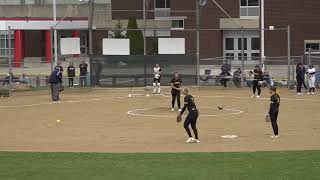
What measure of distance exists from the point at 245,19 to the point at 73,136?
41235 mm

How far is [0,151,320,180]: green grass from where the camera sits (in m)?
12.8

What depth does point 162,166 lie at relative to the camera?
1442cm

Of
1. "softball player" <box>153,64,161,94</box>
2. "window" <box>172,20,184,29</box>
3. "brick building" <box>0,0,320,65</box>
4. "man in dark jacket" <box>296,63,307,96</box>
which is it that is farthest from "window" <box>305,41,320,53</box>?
"softball player" <box>153,64,161,94</box>

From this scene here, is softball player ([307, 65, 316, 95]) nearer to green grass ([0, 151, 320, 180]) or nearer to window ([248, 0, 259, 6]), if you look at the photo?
green grass ([0, 151, 320, 180])

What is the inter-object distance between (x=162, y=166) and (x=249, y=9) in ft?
157

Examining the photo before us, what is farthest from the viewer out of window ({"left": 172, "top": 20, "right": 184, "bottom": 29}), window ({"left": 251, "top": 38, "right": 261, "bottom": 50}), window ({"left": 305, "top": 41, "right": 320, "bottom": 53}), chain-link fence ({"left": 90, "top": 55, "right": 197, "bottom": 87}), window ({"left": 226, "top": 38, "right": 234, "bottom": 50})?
window ({"left": 172, "top": 20, "right": 184, "bottom": 29})

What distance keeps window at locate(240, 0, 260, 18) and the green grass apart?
45.0m

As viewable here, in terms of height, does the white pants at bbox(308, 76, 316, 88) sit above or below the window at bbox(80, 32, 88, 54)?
below

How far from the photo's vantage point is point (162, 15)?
63.9 meters

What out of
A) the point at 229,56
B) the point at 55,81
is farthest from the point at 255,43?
the point at 55,81

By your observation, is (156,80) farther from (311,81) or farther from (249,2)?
(249,2)

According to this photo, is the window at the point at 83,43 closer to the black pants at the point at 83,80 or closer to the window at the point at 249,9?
the window at the point at 249,9

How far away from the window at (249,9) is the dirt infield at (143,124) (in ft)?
81.3

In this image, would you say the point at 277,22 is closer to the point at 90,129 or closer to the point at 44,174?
the point at 90,129
